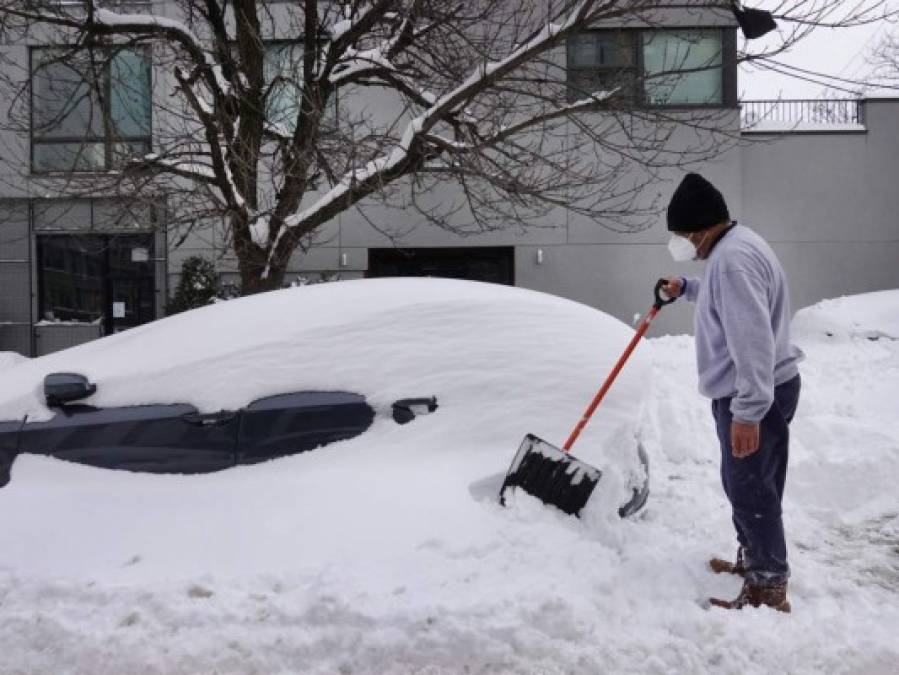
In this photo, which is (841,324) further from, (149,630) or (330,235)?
(149,630)

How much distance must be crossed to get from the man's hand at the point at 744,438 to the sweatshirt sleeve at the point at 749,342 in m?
0.03

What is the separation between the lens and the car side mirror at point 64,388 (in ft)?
10.5

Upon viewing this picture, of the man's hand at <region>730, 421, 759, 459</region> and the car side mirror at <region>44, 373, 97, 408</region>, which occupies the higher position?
the car side mirror at <region>44, 373, 97, 408</region>

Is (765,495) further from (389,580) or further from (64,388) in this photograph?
(64,388)

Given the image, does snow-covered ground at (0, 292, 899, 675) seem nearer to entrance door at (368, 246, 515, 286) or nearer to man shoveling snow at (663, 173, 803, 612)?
man shoveling snow at (663, 173, 803, 612)

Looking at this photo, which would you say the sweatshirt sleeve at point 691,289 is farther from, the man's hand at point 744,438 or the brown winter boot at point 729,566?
the brown winter boot at point 729,566

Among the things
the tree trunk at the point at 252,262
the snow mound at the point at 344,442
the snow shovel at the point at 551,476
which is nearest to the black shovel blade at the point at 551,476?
the snow shovel at the point at 551,476

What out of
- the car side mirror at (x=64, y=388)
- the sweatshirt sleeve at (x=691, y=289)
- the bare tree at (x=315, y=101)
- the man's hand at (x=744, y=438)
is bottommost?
the man's hand at (x=744, y=438)

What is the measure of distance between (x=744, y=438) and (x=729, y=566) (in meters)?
0.75

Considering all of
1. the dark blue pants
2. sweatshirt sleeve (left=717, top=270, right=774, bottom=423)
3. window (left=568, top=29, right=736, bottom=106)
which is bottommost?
the dark blue pants

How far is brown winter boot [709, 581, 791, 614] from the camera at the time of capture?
286 centimetres

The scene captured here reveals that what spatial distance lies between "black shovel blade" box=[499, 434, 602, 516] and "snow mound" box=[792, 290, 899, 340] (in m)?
6.81

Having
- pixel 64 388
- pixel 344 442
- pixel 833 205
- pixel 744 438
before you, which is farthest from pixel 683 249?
pixel 833 205

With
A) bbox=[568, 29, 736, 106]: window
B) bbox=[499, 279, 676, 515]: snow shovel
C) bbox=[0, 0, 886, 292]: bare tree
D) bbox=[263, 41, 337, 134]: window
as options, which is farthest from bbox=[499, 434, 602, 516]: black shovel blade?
bbox=[568, 29, 736, 106]: window
